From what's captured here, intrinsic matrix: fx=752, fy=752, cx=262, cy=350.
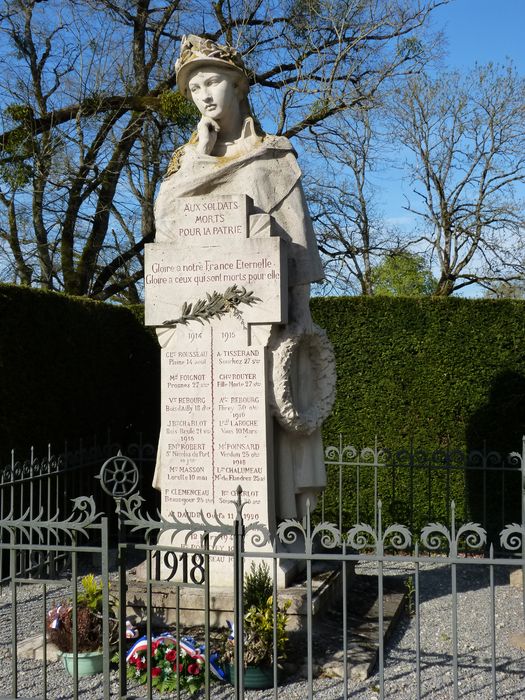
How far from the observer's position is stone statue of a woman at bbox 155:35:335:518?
5.66m

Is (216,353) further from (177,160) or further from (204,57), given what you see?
(204,57)

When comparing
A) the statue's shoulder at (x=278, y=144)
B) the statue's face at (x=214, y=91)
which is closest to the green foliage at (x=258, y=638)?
the statue's shoulder at (x=278, y=144)

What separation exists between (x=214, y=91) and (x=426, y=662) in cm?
438

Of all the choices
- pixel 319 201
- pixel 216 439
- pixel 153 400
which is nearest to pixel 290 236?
pixel 216 439

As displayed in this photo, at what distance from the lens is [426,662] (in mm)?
4961

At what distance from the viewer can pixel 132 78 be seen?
596 inches

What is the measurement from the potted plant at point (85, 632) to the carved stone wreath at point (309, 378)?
1738mm

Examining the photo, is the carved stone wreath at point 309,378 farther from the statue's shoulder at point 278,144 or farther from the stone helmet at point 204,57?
the stone helmet at point 204,57

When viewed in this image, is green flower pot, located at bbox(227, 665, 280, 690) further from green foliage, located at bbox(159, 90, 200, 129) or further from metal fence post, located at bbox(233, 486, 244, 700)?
green foliage, located at bbox(159, 90, 200, 129)

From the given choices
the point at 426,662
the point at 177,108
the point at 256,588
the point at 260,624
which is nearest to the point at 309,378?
the point at 256,588

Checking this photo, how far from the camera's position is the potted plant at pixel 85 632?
480 cm

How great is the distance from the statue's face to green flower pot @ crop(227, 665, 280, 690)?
397 centimetres

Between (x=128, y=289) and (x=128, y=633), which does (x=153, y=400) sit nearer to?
(x=128, y=633)

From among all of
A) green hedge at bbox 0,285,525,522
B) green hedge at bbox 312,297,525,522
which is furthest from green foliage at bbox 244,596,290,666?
green hedge at bbox 312,297,525,522
